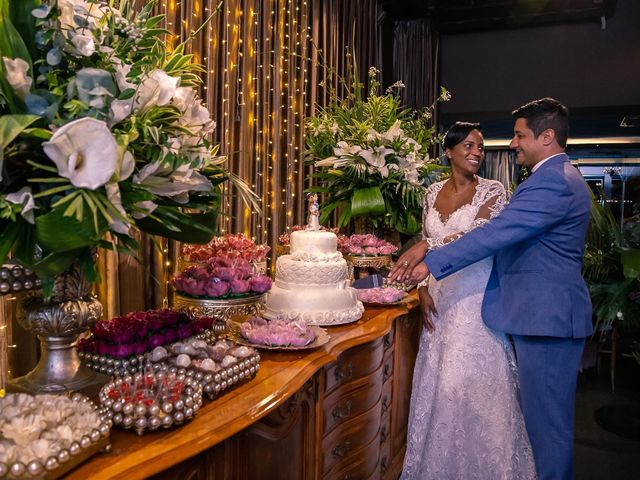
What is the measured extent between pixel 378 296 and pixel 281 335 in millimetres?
1081

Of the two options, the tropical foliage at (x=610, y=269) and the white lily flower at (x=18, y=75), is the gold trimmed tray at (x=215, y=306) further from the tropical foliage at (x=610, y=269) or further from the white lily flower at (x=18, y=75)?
the tropical foliage at (x=610, y=269)

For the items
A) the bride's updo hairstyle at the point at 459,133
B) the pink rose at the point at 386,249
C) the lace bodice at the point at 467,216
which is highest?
the bride's updo hairstyle at the point at 459,133

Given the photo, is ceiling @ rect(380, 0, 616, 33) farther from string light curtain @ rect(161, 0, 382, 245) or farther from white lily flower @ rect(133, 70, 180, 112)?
white lily flower @ rect(133, 70, 180, 112)

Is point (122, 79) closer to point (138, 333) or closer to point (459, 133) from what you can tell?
point (138, 333)

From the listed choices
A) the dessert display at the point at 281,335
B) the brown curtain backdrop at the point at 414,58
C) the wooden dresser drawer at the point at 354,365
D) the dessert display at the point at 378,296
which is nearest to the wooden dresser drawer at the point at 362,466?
the wooden dresser drawer at the point at 354,365

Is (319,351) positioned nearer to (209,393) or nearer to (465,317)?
(209,393)

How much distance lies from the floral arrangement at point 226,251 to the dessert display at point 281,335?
34cm

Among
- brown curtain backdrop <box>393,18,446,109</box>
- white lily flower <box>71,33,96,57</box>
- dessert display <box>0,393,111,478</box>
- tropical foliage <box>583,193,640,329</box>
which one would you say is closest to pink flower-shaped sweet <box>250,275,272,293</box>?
dessert display <box>0,393,111,478</box>

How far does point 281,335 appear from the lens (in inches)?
74.8

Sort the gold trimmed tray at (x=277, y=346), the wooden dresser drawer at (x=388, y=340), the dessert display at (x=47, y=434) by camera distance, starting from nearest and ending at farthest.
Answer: the dessert display at (x=47, y=434), the gold trimmed tray at (x=277, y=346), the wooden dresser drawer at (x=388, y=340)

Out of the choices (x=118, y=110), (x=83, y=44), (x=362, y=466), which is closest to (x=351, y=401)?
(x=362, y=466)

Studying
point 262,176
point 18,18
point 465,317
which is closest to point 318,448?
point 465,317

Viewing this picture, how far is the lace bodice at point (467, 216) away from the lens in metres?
2.89

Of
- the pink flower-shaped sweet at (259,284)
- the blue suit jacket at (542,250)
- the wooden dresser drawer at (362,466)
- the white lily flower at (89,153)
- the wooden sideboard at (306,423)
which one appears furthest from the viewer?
the blue suit jacket at (542,250)
